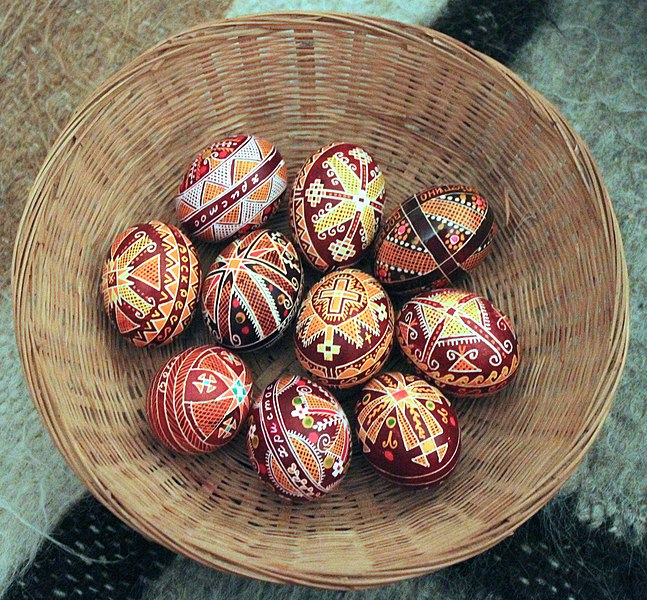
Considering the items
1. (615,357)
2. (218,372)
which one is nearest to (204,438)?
(218,372)

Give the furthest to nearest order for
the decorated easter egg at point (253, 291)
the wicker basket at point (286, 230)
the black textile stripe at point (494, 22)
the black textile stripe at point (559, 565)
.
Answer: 1. the black textile stripe at point (494, 22)
2. the black textile stripe at point (559, 565)
3. the decorated easter egg at point (253, 291)
4. the wicker basket at point (286, 230)

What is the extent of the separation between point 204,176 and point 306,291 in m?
0.31

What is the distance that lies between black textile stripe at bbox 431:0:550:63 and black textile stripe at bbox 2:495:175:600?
4.38 ft

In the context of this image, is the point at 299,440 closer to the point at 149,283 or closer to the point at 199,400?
the point at 199,400

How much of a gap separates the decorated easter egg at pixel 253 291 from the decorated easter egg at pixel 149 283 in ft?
0.15

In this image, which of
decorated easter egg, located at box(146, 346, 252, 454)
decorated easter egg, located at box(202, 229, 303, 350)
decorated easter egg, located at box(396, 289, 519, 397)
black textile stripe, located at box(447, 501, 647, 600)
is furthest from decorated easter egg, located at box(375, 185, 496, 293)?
black textile stripe, located at box(447, 501, 647, 600)

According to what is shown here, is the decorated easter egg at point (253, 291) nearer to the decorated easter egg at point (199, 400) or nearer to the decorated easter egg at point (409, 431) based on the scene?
the decorated easter egg at point (199, 400)

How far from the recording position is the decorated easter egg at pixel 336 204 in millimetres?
1317

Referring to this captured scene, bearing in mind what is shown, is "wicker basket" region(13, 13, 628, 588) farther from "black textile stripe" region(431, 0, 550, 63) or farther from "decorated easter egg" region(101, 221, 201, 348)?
"black textile stripe" region(431, 0, 550, 63)

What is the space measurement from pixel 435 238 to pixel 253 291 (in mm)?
330

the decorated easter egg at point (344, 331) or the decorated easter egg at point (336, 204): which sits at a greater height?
the decorated easter egg at point (336, 204)

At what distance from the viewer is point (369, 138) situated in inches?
60.5

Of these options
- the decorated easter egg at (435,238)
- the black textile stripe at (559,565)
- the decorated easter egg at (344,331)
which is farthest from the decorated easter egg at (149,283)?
the black textile stripe at (559,565)

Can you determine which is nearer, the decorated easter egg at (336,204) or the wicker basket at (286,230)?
the wicker basket at (286,230)
